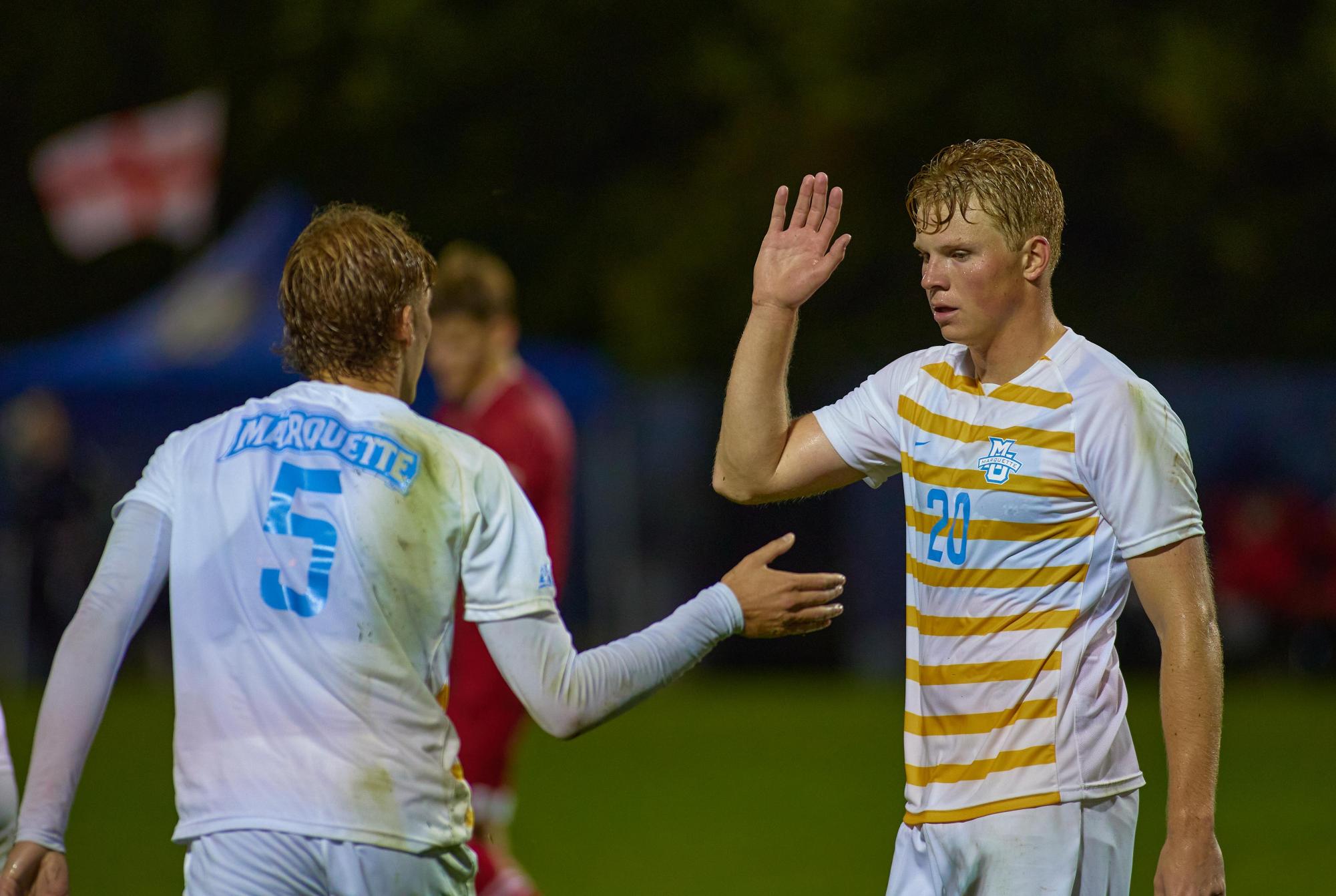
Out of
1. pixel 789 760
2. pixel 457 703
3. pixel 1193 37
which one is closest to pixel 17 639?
pixel 789 760

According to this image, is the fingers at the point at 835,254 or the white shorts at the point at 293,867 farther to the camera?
the fingers at the point at 835,254

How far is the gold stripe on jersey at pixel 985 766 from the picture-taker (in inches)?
141

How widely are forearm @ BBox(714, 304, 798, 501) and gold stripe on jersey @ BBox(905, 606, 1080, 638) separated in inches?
20.6

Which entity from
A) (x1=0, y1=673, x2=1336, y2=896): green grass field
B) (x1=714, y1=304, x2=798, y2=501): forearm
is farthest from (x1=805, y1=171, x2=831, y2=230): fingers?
(x1=0, y1=673, x2=1336, y2=896): green grass field

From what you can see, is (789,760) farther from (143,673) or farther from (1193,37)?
(1193,37)

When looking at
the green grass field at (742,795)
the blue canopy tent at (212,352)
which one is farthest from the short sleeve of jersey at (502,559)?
the blue canopy tent at (212,352)

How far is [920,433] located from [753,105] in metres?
16.1

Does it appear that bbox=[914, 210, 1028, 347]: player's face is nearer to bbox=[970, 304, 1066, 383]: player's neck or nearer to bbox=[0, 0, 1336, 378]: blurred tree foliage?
bbox=[970, 304, 1066, 383]: player's neck

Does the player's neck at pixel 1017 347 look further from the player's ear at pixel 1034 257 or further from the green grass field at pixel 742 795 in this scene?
the green grass field at pixel 742 795

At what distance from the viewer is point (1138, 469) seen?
346cm

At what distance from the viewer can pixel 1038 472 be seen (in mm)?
3576

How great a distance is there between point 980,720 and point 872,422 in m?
0.72

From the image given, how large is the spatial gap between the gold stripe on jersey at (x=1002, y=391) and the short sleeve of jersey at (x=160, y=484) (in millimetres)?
1616

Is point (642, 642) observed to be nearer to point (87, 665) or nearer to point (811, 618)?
point (811, 618)
